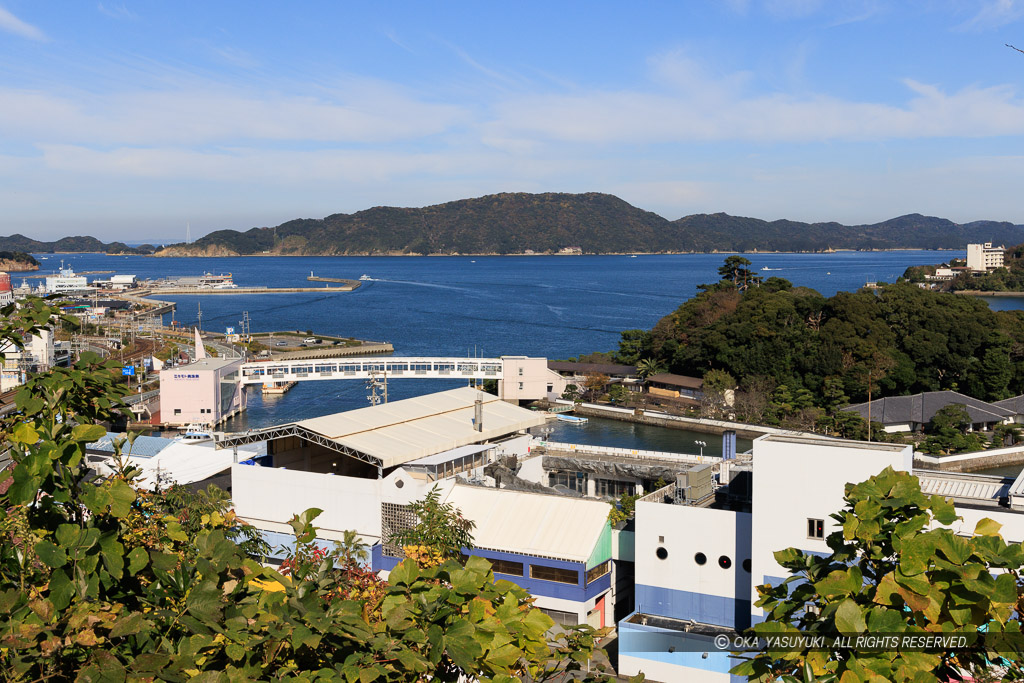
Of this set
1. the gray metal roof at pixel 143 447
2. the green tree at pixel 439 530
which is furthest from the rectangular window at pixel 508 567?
the gray metal roof at pixel 143 447

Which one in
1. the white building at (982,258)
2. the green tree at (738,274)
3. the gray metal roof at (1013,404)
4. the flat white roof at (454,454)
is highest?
the white building at (982,258)

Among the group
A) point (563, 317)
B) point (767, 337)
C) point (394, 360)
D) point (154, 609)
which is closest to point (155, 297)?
point (563, 317)

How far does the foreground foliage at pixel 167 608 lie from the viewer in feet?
4.67

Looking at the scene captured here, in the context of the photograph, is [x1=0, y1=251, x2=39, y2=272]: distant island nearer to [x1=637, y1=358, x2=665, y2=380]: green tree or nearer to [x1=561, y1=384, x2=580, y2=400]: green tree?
[x1=561, y1=384, x2=580, y2=400]: green tree

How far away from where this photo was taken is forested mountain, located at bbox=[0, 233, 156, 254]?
451 ft

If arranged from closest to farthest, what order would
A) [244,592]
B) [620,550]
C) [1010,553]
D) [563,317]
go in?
[1010,553] < [244,592] < [620,550] < [563,317]

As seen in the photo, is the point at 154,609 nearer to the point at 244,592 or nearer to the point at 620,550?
the point at 244,592

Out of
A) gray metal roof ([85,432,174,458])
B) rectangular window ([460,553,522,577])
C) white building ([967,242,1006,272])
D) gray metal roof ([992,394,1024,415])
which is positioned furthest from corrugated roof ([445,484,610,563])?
white building ([967,242,1006,272])

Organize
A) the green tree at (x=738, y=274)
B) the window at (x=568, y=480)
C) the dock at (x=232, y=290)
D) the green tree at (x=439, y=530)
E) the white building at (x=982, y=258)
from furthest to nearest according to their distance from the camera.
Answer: the white building at (x=982, y=258) < the dock at (x=232, y=290) < the green tree at (x=738, y=274) < the window at (x=568, y=480) < the green tree at (x=439, y=530)

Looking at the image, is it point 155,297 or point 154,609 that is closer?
point 154,609

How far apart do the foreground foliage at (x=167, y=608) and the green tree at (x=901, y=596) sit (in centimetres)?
41

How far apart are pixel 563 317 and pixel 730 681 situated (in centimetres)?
3601

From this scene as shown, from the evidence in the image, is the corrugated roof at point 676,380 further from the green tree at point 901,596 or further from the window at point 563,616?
the green tree at point 901,596

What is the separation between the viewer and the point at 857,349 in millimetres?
19469
